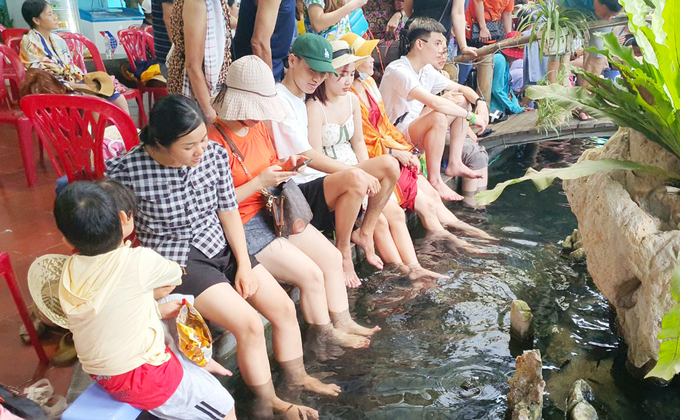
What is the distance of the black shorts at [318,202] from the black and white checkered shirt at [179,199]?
971mm

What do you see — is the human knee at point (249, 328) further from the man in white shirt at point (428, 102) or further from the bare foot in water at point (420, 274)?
the man in white shirt at point (428, 102)

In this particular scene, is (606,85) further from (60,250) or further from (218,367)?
(60,250)

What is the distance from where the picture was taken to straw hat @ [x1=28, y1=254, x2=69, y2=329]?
2229 millimetres

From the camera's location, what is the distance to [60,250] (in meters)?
3.87

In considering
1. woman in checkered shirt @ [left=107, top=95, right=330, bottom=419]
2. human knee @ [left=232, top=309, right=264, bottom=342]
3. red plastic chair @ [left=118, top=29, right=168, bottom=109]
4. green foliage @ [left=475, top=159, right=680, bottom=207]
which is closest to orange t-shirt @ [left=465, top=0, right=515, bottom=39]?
red plastic chair @ [left=118, top=29, right=168, bottom=109]

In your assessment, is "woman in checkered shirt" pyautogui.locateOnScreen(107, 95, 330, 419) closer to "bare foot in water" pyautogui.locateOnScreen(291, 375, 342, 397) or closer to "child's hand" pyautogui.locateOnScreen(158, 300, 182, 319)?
"bare foot in water" pyautogui.locateOnScreen(291, 375, 342, 397)

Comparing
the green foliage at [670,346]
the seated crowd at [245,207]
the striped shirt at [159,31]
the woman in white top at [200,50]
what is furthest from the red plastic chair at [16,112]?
the green foliage at [670,346]

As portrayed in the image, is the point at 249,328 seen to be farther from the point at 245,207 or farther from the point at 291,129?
the point at 291,129

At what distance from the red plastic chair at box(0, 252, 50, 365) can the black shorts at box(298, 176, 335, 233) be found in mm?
1666

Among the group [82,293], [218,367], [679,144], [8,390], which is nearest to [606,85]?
[679,144]

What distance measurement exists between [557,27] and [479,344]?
13.0 ft

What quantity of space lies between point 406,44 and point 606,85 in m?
2.56

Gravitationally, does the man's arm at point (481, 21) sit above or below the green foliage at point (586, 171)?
above

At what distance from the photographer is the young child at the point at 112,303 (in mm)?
2070
